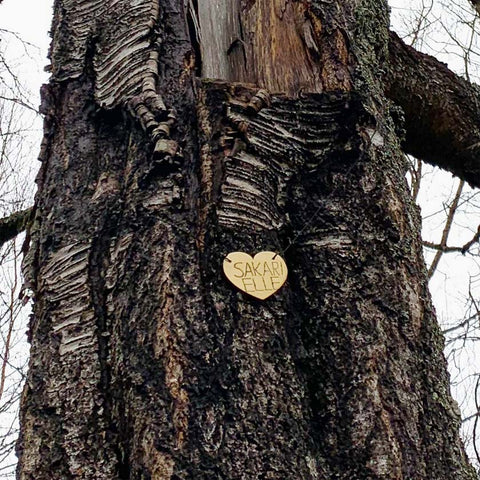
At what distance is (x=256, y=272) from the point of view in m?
1.15

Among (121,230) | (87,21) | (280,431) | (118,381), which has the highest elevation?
(87,21)

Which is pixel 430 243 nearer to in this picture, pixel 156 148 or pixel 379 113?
pixel 379 113

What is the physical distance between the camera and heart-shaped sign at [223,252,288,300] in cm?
115

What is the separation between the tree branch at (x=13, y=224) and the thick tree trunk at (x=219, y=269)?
121cm

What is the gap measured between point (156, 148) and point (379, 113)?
521 mm

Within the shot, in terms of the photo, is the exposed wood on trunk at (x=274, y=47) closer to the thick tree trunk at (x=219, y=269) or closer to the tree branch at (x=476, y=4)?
the thick tree trunk at (x=219, y=269)

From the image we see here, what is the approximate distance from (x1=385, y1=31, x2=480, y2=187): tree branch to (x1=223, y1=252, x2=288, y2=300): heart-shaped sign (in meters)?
1.25

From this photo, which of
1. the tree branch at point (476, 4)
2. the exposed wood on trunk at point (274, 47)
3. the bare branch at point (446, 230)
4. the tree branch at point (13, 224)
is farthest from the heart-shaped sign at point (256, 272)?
the bare branch at point (446, 230)

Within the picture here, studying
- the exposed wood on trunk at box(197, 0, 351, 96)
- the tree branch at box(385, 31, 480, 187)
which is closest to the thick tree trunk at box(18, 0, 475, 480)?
the exposed wood on trunk at box(197, 0, 351, 96)

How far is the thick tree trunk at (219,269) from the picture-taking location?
106 cm

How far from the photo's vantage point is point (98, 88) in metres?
1.50

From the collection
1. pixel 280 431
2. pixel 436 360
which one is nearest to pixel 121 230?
pixel 280 431

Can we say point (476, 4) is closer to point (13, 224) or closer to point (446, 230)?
point (446, 230)

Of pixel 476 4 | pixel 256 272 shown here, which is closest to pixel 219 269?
pixel 256 272
